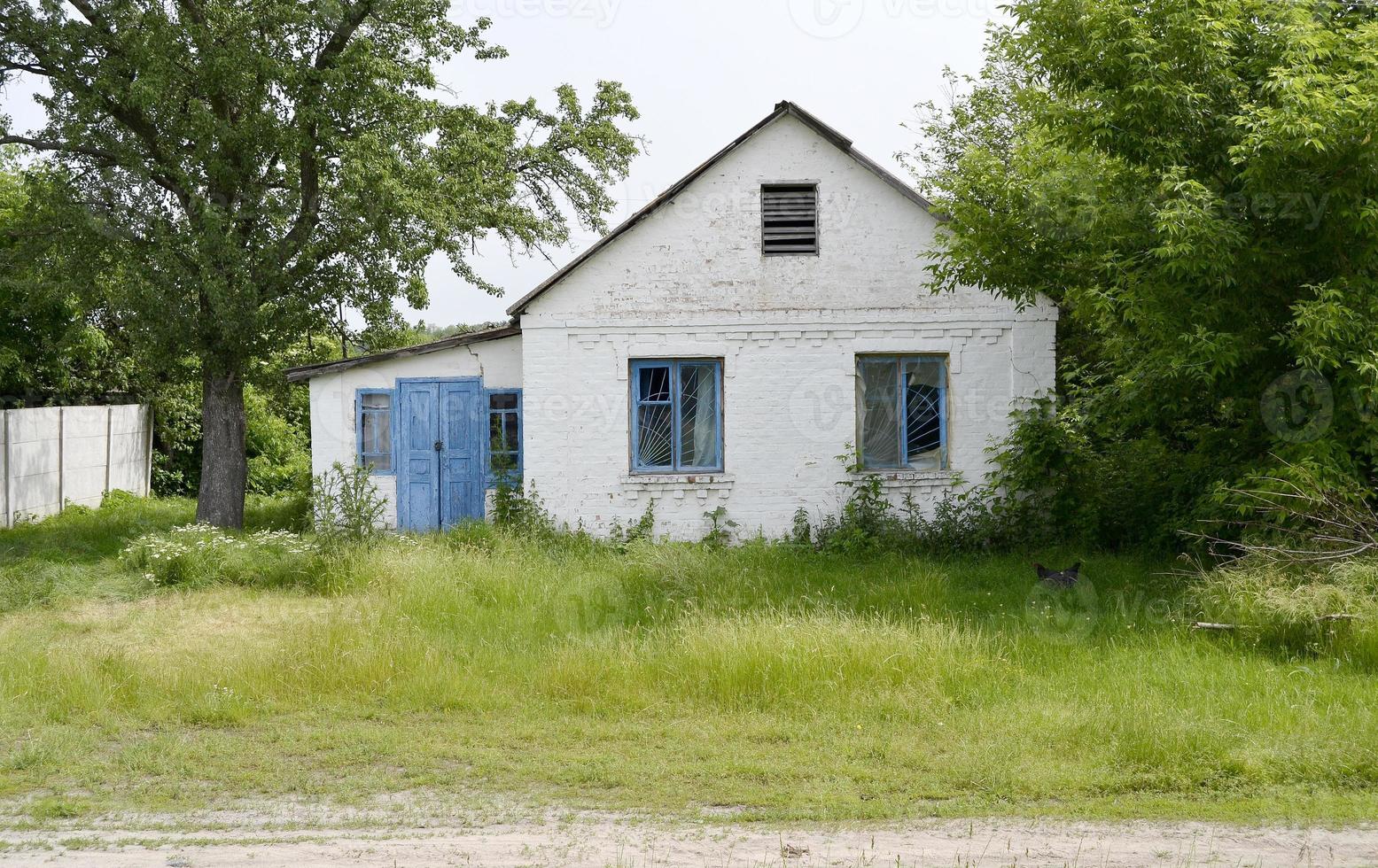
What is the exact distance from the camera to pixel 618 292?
13695 millimetres

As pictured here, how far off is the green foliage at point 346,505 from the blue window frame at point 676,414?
3.28 m

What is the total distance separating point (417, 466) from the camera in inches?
574

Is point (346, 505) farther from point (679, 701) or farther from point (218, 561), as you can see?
point (679, 701)

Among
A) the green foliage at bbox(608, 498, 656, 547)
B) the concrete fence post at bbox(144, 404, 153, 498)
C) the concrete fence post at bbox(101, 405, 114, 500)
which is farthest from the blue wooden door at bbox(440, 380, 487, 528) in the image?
the concrete fence post at bbox(144, 404, 153, 498)

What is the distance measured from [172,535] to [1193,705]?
10.9m

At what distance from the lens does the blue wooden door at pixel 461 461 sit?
1462cm

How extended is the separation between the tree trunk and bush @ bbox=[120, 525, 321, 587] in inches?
140

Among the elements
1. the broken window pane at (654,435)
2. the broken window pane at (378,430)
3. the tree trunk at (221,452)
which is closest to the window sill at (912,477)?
the broken window pane at (654,435)

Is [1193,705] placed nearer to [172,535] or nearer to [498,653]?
[498,653]

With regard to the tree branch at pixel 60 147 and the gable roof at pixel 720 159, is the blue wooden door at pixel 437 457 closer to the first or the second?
the gable roof at pixel 720 159

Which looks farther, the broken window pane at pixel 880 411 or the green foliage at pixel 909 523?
the broken window pane at pixel 880 411

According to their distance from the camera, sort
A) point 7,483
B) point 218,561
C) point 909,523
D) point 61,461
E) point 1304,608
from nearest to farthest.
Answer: point 1304,608
point 218,561
point 909,523
point 7,483
point 61,461

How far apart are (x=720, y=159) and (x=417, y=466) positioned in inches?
222

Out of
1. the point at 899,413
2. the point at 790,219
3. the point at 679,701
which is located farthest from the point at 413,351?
the point at 679,701
